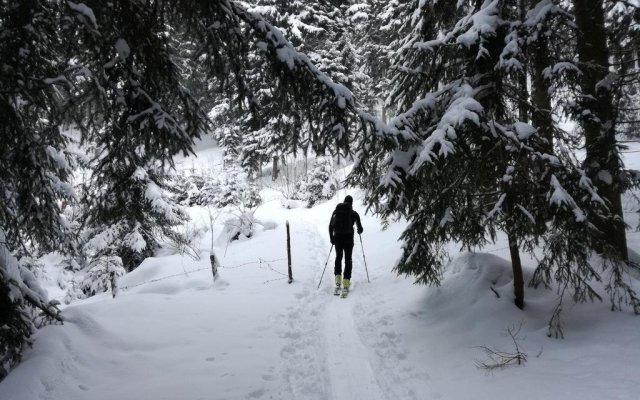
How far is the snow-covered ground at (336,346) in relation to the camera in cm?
367

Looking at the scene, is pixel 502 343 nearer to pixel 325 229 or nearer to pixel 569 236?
pixel 569 236

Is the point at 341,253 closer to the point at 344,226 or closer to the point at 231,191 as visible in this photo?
the point at 344,226

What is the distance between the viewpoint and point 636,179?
5012 mm

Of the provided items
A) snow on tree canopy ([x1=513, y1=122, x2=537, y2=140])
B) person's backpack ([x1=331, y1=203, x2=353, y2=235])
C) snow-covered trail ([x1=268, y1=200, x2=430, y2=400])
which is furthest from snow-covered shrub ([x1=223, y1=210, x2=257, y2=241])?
snow on tree canopy ([x1=513, y1=122, x2=537, y2=140])

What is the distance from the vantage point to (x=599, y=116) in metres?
4.99

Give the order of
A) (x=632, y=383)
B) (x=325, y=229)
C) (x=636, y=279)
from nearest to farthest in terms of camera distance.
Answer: (x=632, y=383) → (x=636, y=279) → (x=325, y=229)

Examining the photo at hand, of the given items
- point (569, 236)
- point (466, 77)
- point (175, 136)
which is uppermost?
point (466, 77)

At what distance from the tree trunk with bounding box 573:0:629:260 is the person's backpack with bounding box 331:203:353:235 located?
481cm

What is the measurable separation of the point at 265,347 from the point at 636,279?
5295 mm

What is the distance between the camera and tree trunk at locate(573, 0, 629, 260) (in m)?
4.81

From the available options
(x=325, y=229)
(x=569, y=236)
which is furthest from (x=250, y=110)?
(x=325, y=229)

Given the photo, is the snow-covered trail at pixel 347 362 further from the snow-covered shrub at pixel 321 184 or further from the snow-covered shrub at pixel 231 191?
the snow-covered shrub at pixel 321 184

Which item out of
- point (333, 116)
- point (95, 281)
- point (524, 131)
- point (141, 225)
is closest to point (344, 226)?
point (333, 116)

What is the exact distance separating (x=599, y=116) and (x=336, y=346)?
5006mm
